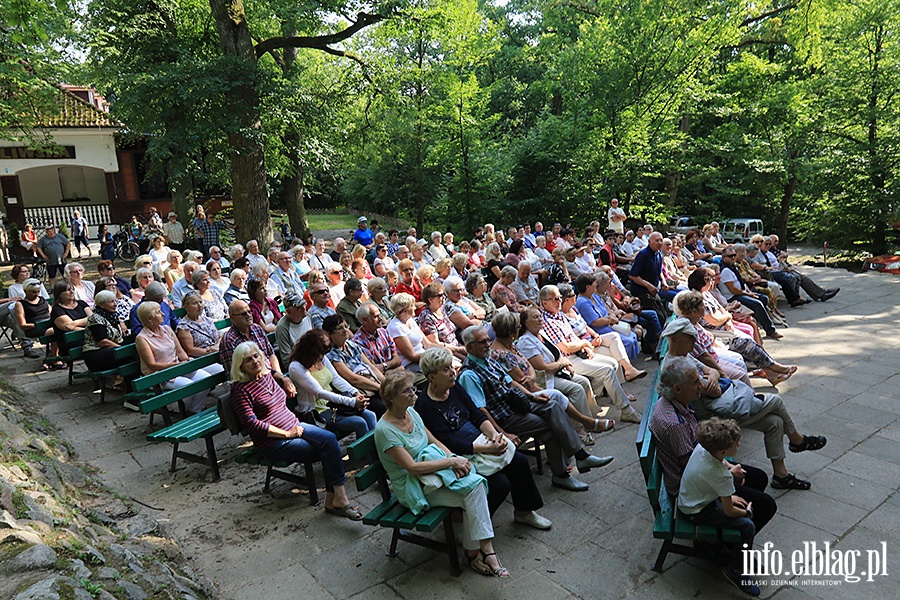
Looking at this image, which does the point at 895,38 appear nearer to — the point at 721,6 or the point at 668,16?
the point at 721,6

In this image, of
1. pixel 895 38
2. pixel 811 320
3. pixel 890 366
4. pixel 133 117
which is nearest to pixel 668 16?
pixel 895 38

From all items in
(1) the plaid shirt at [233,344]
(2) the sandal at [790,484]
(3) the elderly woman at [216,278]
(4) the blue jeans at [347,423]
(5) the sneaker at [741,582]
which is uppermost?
(3) the elderly woman at [216,278]

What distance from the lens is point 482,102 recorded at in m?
20.5

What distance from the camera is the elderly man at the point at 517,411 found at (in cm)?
444

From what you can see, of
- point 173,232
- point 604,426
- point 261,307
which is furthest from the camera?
point 173,232

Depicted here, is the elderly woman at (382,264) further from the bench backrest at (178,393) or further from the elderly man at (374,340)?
the bench backrest at (178,393)

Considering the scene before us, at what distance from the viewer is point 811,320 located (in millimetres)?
9719

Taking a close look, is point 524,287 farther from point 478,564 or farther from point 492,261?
point 478,564

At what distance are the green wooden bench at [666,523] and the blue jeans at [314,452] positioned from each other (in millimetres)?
2124

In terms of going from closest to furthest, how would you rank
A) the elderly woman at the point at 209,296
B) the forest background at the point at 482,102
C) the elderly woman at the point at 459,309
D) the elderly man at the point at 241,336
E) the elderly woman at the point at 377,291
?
the elderly man at the point at 241,336, the elderly woman at the point at 377,291, the elderly woman at the point at 459,309, the elderly woman at the point at 209,296, the forest background at the point at 482,102

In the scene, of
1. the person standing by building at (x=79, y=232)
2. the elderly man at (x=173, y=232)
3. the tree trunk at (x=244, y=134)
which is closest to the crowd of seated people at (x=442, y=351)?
the tree trunk at (x=244, y=134)

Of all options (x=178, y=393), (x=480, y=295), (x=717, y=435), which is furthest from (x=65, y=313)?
(x=717, y=435)

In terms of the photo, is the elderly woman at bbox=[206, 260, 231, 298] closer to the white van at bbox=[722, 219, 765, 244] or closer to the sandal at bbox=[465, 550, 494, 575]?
the sandal at bbox=[465, 550, 494, 575]

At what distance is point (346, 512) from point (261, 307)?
3167 mm
